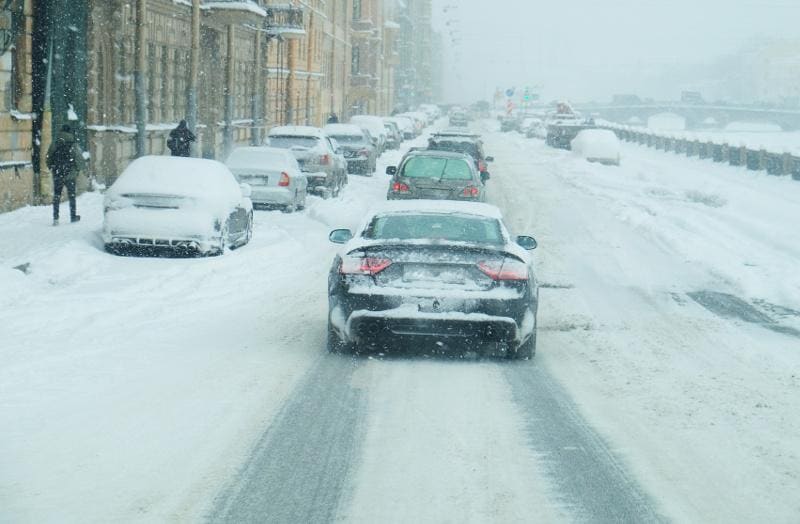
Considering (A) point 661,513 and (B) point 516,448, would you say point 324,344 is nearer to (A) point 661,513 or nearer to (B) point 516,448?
(B) point 516,448

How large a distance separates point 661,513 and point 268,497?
6.17 ft

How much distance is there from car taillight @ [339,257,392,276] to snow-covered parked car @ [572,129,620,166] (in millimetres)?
39619

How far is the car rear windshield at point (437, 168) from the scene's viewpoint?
900 inches

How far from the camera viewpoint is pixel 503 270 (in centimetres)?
979

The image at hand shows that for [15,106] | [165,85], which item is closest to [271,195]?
[15,106]

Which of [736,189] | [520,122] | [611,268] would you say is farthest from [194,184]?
[520,122]

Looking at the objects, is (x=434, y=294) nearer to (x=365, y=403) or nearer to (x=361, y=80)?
(x=365, y=403)

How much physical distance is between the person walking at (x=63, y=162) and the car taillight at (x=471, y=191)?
278 inches

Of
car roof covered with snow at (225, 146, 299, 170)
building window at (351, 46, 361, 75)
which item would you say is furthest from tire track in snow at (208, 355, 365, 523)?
building window at (351, 46, 361, 75)

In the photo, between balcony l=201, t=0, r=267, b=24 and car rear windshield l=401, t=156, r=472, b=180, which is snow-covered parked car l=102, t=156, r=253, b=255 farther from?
balcony l=201, t=0, r=267, b=24

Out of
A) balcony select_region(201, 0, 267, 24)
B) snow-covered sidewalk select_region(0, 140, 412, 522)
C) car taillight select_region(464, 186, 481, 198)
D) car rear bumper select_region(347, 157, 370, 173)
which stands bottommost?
snow-covered sidewalk select_region(0, 140, 412, 522)

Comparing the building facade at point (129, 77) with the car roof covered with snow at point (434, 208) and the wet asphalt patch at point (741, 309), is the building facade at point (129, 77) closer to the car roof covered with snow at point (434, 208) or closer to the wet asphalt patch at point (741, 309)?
the car roof covered with snow at point (434, 208)

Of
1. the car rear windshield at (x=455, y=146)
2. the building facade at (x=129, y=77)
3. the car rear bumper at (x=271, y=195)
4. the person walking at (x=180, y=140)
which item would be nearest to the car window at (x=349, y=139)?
the building facade at (x=129, y=77)

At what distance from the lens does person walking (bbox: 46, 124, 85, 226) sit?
18.5m
